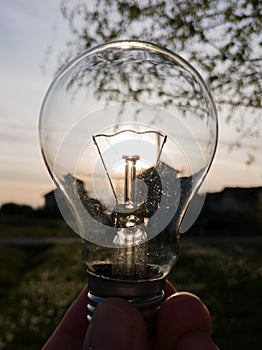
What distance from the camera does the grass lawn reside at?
16.4 feet

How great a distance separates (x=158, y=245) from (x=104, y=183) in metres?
0.16

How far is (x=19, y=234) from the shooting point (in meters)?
14.6

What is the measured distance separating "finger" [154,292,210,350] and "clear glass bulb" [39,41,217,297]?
71mm

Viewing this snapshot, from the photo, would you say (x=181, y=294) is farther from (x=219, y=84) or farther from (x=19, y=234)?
(x=19, y=234)

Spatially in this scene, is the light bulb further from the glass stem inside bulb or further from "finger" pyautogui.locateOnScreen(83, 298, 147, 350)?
"finger" pyautogui.locateOnScreen(83, 298, 147, 350)

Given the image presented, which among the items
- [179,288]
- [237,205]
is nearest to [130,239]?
[179,288]

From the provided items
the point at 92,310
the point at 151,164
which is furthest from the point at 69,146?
the point at 92,310

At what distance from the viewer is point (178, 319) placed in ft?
→ 3.29

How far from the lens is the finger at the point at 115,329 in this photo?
881mm

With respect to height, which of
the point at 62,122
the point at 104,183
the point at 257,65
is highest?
the point at 257,65

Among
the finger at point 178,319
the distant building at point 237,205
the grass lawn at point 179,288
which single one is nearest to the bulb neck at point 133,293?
the finger at point 178,319

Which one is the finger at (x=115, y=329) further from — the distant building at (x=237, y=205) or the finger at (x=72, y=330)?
the distant building at (x=237, y=205)

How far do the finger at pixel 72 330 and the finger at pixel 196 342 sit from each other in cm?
22

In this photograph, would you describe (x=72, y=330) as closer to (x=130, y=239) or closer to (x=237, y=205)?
(x=130, y=239)
